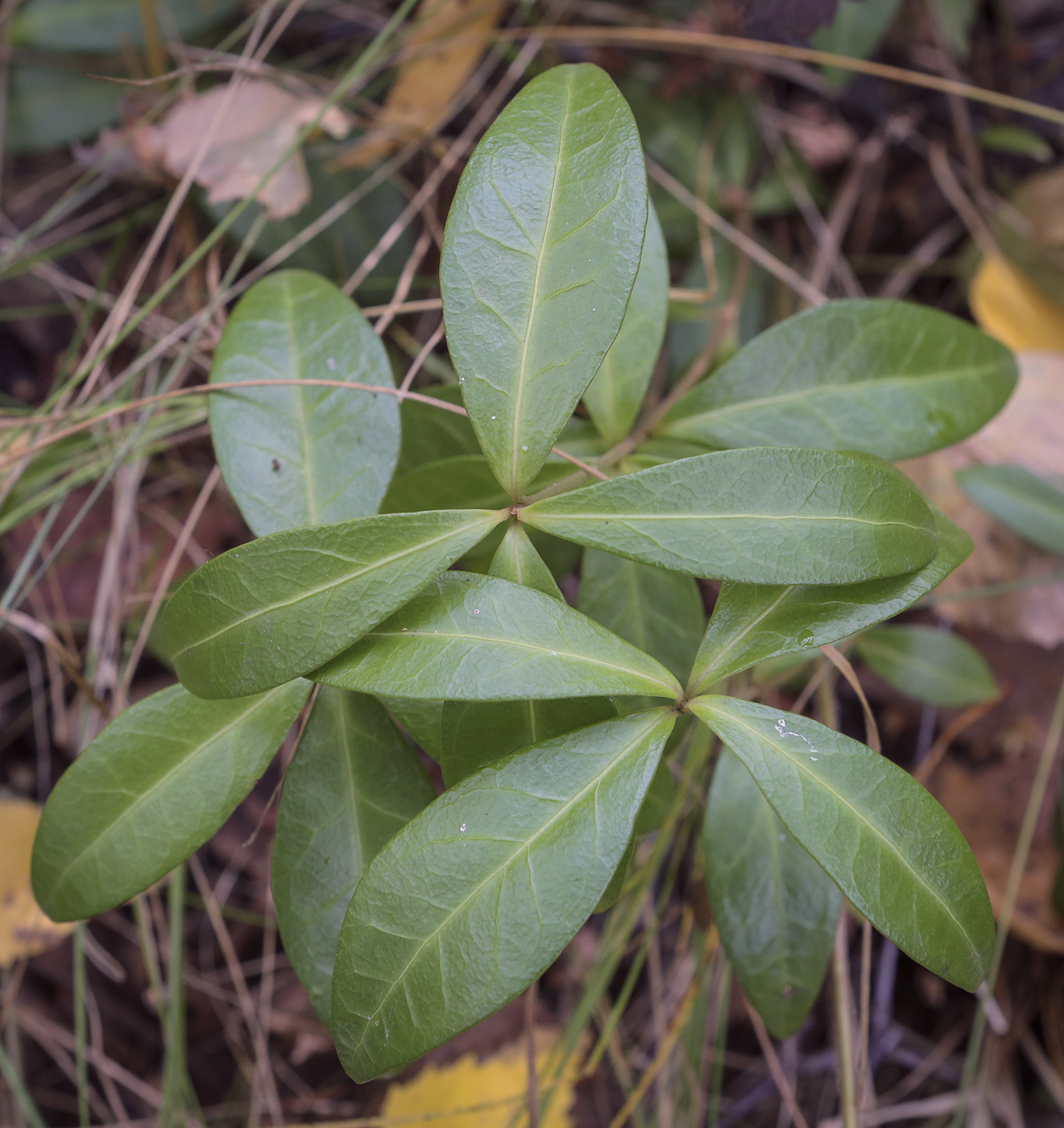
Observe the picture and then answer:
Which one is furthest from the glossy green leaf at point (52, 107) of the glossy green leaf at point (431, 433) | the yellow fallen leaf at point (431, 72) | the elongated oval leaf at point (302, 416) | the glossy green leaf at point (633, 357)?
the glossy green leaf at point (633, 357)

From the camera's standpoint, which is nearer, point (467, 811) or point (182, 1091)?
point (467, 811)

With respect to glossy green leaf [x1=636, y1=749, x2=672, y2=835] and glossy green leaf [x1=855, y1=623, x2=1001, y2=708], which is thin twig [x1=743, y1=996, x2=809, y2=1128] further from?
glossy green leaf [x1=636, y1=749, x2=672, y2=835]

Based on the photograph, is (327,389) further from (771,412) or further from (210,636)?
(771,412)

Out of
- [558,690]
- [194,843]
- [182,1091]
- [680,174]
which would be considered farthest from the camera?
[680,174]

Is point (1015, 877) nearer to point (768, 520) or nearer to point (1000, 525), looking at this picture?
point (1000, 525)

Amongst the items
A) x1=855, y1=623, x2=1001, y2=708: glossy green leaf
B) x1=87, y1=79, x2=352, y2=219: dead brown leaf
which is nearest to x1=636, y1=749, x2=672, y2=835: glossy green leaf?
x1=855, y1=623, x2=1001, y2=708: glossy green leaf

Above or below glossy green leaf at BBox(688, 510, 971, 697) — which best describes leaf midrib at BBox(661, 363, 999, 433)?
above

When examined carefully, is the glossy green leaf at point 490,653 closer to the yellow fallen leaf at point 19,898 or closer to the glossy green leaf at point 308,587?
the glossy green leaf at point 308,587

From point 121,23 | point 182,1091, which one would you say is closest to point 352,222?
point 121,23
